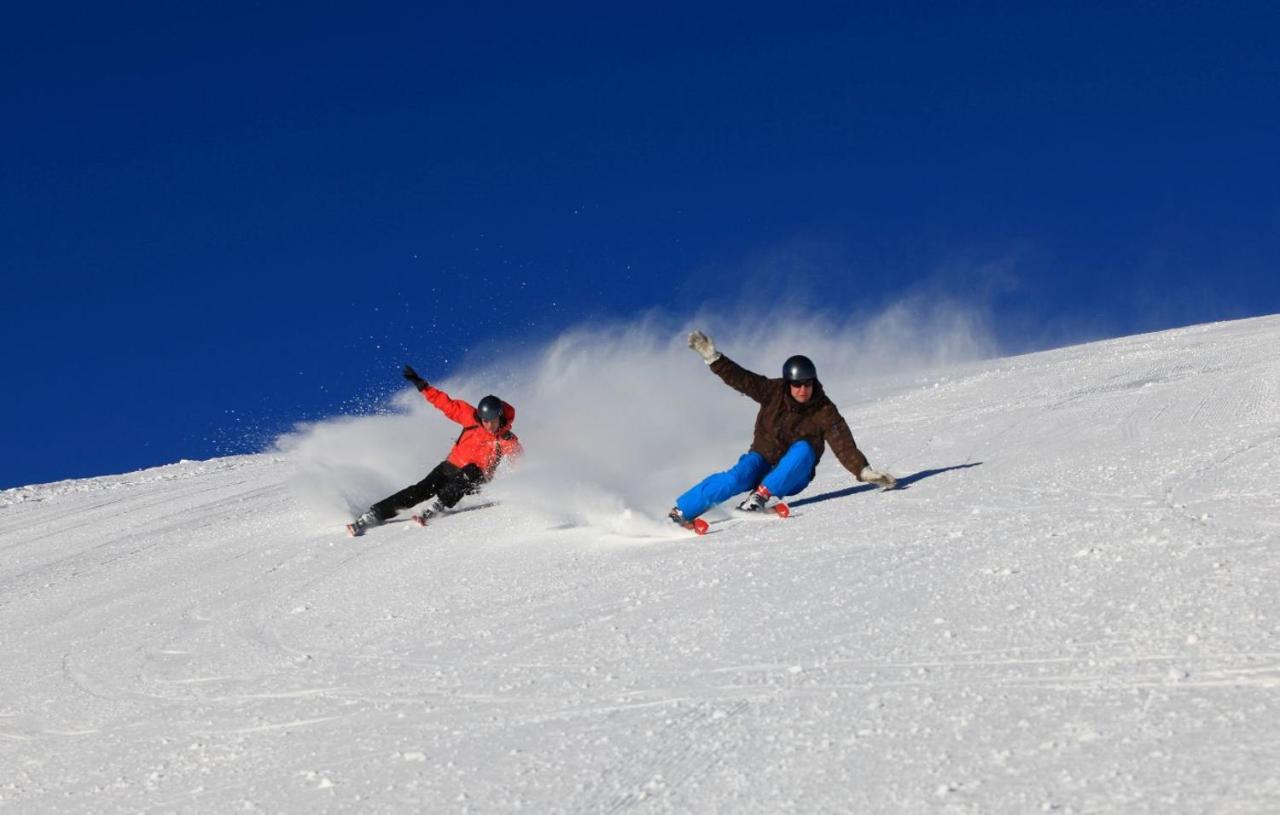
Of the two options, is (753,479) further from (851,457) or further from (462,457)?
(462,457)

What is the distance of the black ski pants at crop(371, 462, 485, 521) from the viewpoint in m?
10.0

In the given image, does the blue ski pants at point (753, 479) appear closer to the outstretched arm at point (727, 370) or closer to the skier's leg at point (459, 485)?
the outstretched arm at point (727, 370)

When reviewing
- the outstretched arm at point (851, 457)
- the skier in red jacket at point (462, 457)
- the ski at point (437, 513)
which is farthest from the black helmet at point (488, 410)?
the outstretched arm at point (851, 457)

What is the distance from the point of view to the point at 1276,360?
1274 cm

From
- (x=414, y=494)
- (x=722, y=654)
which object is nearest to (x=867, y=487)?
(x=414, y=494)

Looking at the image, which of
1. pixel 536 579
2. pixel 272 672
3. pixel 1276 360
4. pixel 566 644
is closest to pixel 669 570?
pixel 536 579

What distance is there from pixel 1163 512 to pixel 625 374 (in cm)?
1069

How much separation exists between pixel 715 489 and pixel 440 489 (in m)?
3.30

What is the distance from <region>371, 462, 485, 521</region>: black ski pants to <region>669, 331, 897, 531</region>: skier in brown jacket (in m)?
2.76

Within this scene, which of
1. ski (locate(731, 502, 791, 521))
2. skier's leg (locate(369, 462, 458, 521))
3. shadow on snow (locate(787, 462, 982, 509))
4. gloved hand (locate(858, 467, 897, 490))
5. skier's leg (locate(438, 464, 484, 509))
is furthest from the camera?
skier's leg (locate(438, 464, 484, 509))

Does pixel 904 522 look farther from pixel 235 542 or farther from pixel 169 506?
pixel 169 506

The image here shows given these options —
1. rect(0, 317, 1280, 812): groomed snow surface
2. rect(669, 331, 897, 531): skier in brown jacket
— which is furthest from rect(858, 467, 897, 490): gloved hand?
rect(0, 317, 1280, 812): groomed snow surface

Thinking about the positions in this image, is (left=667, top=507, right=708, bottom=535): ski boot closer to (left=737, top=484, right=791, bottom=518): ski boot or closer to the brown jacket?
(left=737, top=484, right=791, bottom=518): ski boot

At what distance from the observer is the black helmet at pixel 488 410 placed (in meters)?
10.5
